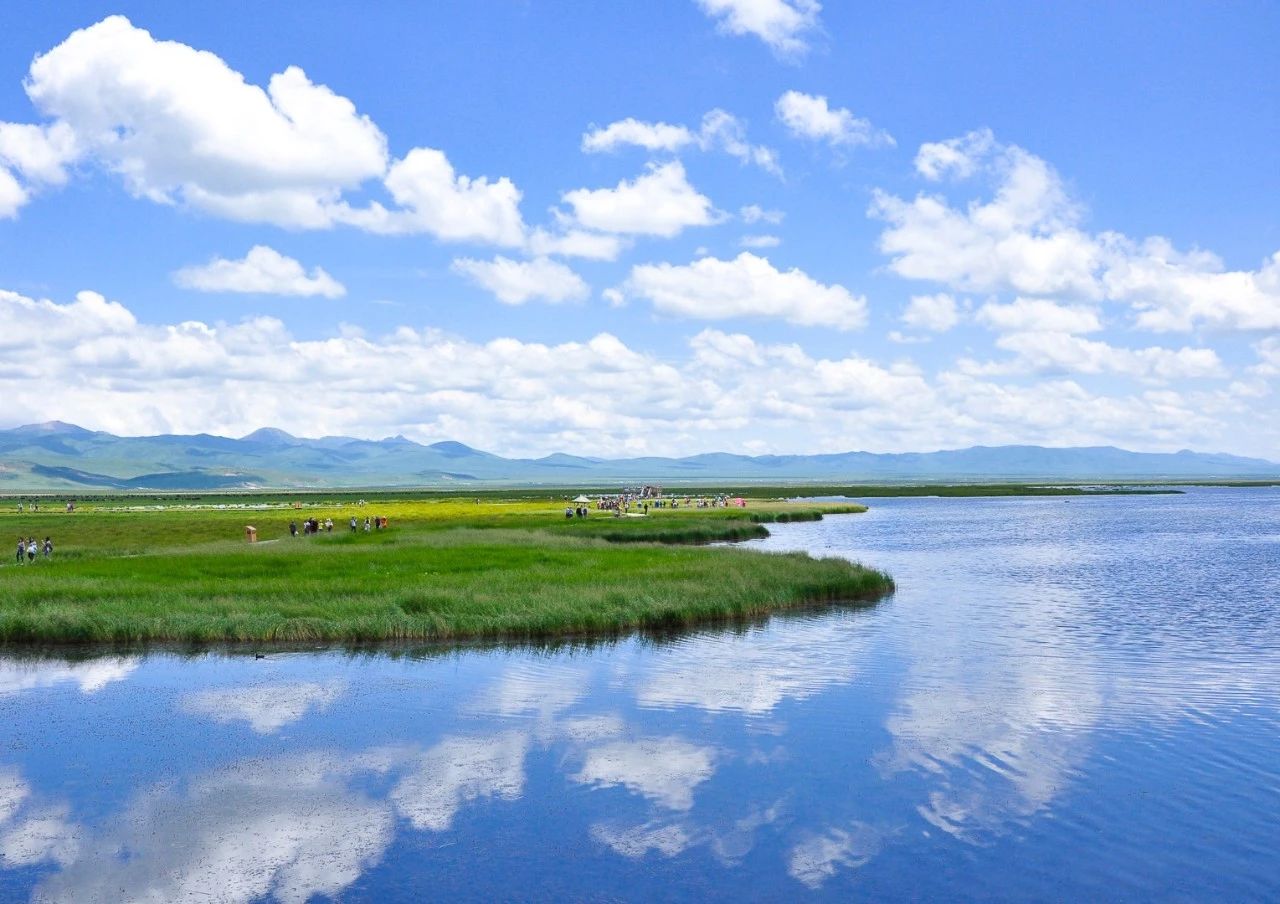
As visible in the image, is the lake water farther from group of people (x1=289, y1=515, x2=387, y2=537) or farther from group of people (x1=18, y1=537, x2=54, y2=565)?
group of people (x1=289, y1=515, x2=387, y2=537)

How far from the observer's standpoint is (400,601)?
40.5m

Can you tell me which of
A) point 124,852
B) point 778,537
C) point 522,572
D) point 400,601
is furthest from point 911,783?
point 778,537

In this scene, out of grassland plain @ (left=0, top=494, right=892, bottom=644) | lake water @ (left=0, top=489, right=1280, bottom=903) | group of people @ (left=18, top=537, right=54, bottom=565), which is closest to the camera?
lake water @ (left=0, top=489, right=1280, bottom=903)

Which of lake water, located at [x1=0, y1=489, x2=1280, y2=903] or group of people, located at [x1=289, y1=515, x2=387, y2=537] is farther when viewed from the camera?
group of people, located at [x1=289, y1=515, x2=387, y2=537]

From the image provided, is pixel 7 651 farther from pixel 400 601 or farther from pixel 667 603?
pixel 667 603

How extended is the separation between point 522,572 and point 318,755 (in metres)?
25.7

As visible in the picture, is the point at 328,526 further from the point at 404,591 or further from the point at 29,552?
the point at 404,591

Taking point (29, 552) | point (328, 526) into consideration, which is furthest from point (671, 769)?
point (328, 526)

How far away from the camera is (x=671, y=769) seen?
73.2ft

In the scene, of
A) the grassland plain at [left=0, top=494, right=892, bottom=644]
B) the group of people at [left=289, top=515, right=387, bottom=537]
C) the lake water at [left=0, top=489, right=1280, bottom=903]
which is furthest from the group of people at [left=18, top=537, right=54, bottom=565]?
the lake water at [left=0, top=489, right=1280, bottom=903]

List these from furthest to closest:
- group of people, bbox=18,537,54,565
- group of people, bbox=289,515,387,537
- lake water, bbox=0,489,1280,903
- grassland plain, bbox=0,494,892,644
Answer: group of people, bbox=289,515,387,537, group of people, bbox=18,537,54,565, grassland plain, bbox=0,494,892,644, lake water, bbox=0,489,1280,903

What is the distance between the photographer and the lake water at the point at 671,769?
16859mm

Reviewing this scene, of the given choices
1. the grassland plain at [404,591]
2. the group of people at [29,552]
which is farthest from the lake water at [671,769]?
the group of people at [29,552]

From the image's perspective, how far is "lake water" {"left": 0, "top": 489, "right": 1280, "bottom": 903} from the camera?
1686 centimetres
